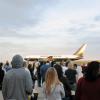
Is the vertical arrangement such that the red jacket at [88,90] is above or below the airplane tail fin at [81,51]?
below

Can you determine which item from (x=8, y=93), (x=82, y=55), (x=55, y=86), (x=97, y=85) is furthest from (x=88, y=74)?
(x=82, y=55)

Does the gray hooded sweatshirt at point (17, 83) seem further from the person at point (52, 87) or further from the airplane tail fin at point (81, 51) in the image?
the airplane tail fin at point (81, 51)

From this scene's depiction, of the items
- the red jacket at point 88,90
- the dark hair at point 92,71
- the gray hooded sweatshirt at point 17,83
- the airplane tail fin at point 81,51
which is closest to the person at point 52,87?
the gray hooded sweatshirt at point 17,83

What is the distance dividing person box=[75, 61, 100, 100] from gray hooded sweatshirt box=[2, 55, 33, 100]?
119 centimetres

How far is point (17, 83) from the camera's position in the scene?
30.2 ft

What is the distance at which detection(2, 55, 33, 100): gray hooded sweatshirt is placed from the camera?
9.16 m

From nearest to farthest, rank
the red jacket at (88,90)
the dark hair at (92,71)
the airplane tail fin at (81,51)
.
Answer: the dark hair at (92,71)
the red jacket at (88,90)
the airplane tail fin at (81,51)

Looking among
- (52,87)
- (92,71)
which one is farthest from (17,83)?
(92,71)

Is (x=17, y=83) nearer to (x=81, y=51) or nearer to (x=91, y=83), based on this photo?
(x=91, y=83)

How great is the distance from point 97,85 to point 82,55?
394ft

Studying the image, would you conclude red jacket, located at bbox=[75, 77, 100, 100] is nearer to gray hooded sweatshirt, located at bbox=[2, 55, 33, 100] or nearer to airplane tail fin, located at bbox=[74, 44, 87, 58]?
gray hooded sweatshirt, located at bbox=[2, 55, 33, 100]

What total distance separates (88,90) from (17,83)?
1554 millimetres

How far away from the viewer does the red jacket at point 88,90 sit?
827 centimetres

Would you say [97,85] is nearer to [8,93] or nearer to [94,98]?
[94,98]
